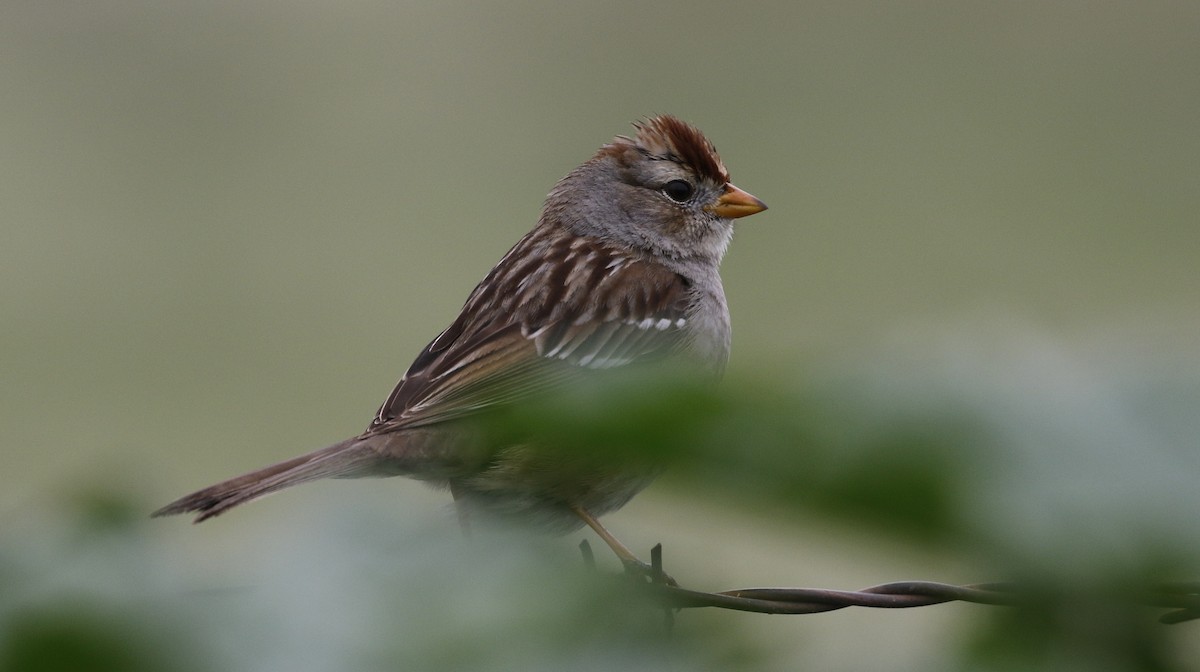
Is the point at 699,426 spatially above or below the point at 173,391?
below

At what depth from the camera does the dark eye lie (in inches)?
187

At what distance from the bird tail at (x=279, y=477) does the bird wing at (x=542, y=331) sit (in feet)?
0.36

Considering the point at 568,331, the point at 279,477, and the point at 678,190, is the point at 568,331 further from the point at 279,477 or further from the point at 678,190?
the point at 279,477

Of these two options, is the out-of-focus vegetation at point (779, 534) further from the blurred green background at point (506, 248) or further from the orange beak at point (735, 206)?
the orange beak at point (735, 206)

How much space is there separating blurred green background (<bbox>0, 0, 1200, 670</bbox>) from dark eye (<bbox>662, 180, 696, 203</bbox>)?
1.02 m

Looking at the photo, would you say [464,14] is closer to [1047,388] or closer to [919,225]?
[919,225]

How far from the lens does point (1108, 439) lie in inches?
31.3

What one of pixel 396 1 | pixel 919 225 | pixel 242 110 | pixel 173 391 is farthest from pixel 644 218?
Answer: pixel 396 1

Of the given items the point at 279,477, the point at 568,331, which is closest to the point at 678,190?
the point at 568,331

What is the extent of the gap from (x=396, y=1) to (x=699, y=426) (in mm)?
15735

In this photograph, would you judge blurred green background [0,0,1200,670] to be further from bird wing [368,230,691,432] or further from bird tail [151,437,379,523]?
bird wing [368,230,691,432]

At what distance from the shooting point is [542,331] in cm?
408

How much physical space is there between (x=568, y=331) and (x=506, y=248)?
7.64 meters

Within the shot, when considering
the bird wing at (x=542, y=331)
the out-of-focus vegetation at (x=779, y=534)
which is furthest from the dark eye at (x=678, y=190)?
the out-of-focus vegetation at (x=779, y=534)
